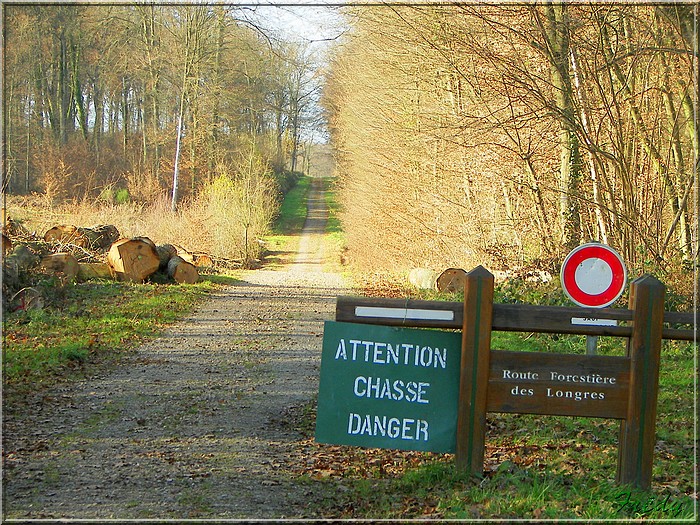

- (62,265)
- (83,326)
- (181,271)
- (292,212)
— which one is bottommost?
(83,326)

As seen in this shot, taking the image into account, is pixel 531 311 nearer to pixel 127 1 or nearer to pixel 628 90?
pixel 628 90

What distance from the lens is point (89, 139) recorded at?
45875 millimetres

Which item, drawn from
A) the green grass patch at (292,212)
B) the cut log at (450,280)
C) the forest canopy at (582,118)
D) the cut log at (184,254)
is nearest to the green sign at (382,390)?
the forest canopy at (582,118)

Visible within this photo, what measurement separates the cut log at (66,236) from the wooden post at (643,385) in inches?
636

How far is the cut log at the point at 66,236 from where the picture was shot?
1908 cm

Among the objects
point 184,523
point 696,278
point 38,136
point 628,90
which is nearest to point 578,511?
point 184,523

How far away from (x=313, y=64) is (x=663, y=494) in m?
35.0

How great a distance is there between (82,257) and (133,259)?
4.74 feet

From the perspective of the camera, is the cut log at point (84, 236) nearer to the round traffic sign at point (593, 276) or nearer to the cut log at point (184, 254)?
the cut log at point (184, 254)

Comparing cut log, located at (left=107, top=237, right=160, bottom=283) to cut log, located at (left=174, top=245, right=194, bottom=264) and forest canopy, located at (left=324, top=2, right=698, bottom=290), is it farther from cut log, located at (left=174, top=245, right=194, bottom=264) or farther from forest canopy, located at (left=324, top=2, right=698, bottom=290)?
forest canopy, located at (left=324, top=2, right=698, bottom=290)

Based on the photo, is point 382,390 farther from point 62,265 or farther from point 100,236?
point 100,236

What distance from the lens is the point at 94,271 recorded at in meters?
18.3
